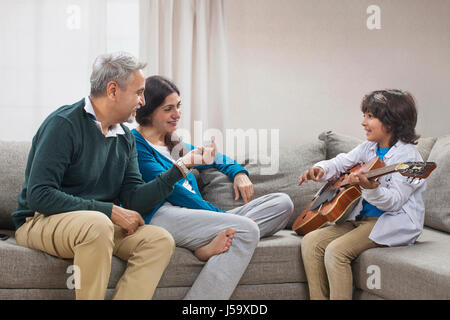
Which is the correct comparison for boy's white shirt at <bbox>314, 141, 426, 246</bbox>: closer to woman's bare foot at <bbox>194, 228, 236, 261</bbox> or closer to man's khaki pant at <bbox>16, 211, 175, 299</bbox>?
woman's bare foot at <bbox>194, 228, 236, 261</bbox>

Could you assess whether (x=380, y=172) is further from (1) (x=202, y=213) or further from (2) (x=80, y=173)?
(2) (x=80, y=173)

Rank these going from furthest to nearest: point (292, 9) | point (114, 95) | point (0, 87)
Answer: point (292, 9) → point (0, 87) → point (114, 95)

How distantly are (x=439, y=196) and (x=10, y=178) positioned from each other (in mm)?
1965

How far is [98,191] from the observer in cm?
184

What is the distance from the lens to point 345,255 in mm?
1858

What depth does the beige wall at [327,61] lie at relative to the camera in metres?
3.05

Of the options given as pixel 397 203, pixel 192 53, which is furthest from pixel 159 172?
pixel 192 53

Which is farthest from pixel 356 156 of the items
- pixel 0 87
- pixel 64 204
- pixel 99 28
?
pixel 0 87

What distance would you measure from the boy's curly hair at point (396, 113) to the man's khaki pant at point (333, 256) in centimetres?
37

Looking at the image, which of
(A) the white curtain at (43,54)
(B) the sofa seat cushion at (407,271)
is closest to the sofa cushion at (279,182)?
(B) the sofa seat cushion at (407,271)

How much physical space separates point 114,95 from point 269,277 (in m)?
0.94

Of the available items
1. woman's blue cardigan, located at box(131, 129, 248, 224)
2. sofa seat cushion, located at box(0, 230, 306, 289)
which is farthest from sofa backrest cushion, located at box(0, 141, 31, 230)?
woman's blue cardigan, located at box(131, 129, 248, 224)
